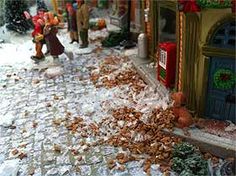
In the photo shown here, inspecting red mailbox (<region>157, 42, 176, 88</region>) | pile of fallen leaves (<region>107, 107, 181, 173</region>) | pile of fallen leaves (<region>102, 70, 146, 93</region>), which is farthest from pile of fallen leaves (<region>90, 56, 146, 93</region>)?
pile of fallen leaves (<region>107, 107, 181, 173</region>)

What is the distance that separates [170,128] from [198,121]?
0.58m

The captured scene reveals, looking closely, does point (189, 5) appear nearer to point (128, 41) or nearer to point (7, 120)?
point (7, 120)

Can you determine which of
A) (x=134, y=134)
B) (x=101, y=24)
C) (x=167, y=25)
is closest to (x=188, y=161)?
(x=134, y=134)

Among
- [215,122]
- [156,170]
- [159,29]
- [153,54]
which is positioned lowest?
[156,170]

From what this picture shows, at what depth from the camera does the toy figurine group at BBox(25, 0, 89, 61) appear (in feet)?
32.0

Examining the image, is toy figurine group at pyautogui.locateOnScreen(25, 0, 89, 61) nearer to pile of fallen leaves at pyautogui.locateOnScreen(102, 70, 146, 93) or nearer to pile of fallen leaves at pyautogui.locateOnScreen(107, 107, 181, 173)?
pile of fallen leaves at pyautogui.locateOnScreen(102, 70, 146, 93)

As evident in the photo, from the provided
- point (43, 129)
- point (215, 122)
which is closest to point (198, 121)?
point (215, 122)

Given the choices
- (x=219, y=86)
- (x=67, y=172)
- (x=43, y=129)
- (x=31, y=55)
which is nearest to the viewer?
(x=67, y=172)

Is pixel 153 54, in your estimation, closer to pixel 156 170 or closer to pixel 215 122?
pixel 215 122

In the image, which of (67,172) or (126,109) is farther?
(126,109)

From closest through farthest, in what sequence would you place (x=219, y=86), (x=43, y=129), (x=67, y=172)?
(x=67, y=172), (x=219, y=86), (x=43, y=129)

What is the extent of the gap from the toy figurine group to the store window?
2.84 metres

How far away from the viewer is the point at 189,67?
647 centimetres

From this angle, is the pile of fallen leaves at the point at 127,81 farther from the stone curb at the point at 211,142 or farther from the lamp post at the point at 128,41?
the stone curb at the point at 211,142
